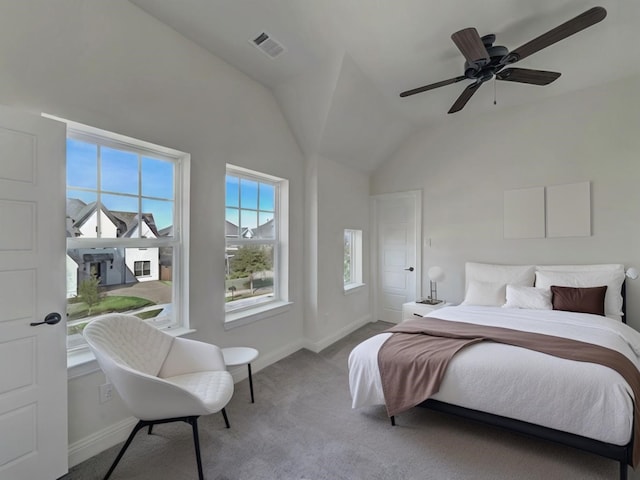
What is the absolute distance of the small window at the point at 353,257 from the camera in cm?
483

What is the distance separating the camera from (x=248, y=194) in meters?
3.31

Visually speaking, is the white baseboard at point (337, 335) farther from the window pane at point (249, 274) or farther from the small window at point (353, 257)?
the window pane at point (249, 274)

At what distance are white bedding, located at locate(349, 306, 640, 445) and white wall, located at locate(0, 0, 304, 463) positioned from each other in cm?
146

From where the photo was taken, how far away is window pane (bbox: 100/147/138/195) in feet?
7.00

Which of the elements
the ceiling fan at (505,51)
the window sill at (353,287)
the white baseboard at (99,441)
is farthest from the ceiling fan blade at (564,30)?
the white baseboard at (99,441)

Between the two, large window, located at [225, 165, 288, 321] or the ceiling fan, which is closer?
the ceiling fan

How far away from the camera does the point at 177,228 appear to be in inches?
101

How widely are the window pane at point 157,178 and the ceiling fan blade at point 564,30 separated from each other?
2.88m

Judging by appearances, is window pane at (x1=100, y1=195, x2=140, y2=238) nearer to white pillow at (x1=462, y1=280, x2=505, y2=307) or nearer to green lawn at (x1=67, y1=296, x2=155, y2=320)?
green lawn at (x1=67, y1=296, x2=155, y2=320)

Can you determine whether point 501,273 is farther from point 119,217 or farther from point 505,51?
point 119,217

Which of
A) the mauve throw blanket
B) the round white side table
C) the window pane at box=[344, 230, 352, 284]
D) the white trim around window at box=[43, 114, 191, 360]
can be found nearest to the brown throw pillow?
the mauve throw blanket

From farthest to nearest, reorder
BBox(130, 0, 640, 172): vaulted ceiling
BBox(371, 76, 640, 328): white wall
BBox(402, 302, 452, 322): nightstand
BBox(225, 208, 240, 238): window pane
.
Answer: BBox(402, 302, 452, 322): nightstand < BBox(371, 76, 640, 328): white wall < BBox(225, 208, 240, 238): window pane < BBox(130, 0, 640, 172): vaulted ceiling

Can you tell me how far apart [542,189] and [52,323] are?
4.87m

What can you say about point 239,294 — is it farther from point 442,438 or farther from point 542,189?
point 542,189
